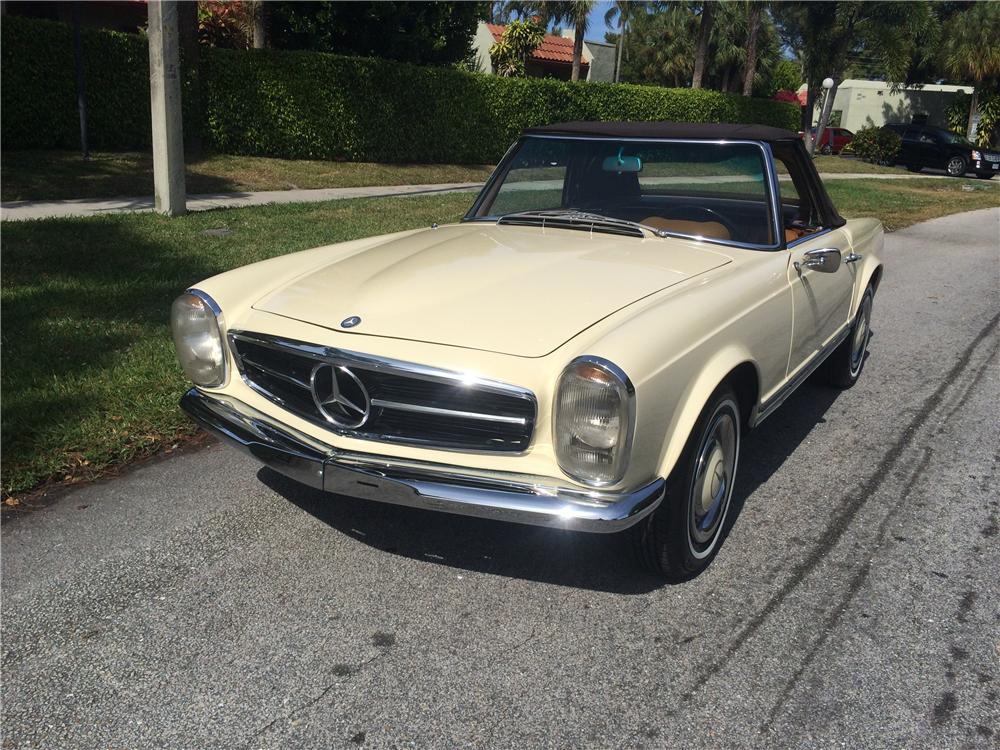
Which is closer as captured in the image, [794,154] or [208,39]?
[794,154]

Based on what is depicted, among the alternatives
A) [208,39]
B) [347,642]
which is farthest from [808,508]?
[208,39]

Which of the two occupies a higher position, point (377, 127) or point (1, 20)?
point (1, 20)

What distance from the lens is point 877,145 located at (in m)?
29.9

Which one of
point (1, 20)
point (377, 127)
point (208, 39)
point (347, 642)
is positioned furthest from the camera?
point (208, 39)

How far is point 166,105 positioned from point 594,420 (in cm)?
863

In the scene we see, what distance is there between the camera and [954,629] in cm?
279

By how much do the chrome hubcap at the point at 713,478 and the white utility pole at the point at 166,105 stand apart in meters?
8.12

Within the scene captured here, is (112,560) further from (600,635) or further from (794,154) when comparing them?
(794,154)

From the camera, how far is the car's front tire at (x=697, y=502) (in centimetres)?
283

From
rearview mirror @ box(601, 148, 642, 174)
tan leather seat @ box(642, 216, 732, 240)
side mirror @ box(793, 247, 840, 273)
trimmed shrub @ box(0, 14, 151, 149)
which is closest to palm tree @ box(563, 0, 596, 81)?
trimmed shrub @ box(0, 14, 151, 149)

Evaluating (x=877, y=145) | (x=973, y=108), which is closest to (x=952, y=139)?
(x=877, y=145)

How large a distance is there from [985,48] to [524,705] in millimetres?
36958

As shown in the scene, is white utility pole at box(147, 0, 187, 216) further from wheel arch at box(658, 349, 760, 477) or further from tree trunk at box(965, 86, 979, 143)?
tree trunk at box(965, 86, 979, 143)

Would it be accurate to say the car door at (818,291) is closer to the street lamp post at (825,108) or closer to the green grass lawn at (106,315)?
the green grass lawn at (106,315)
